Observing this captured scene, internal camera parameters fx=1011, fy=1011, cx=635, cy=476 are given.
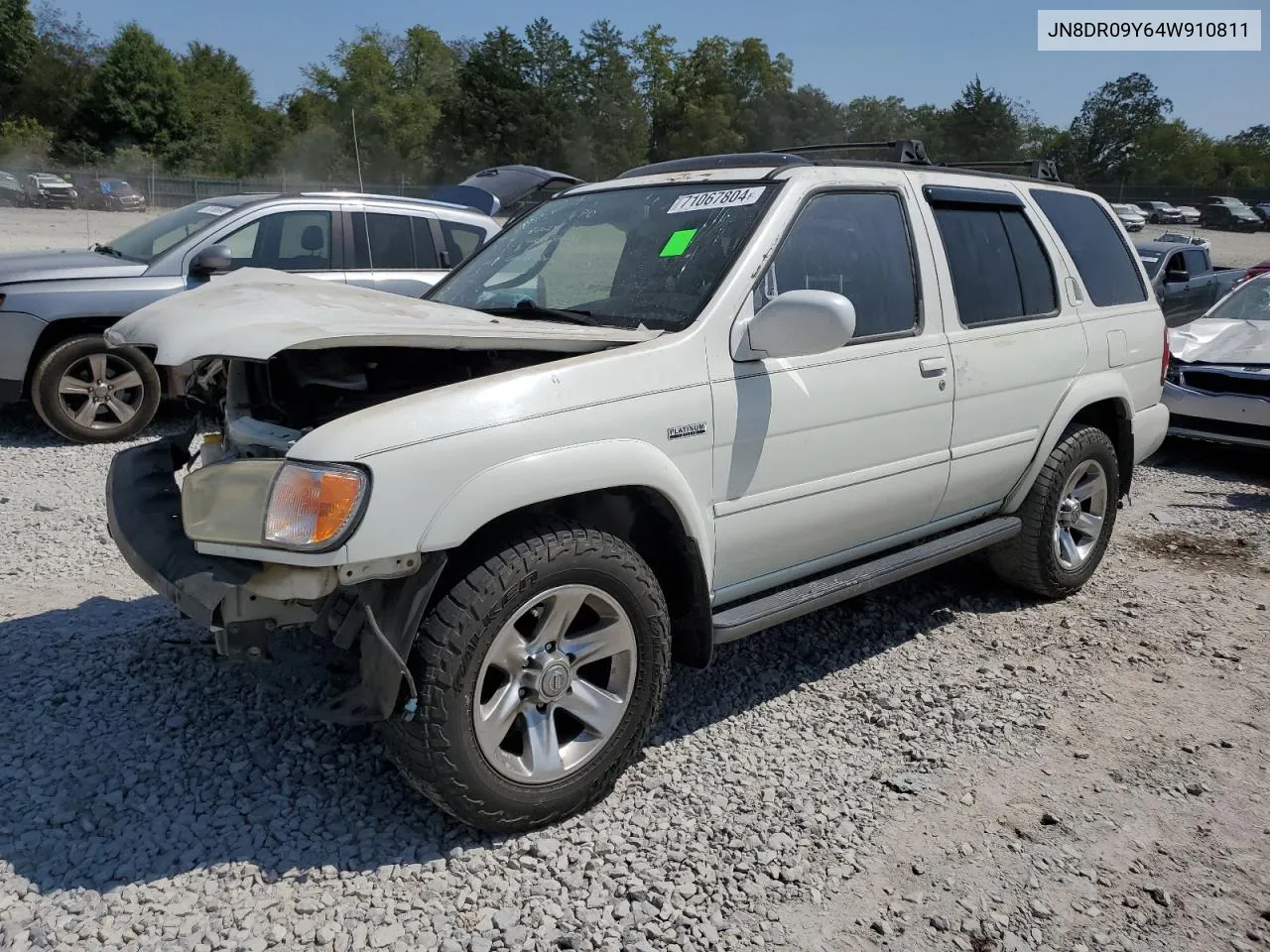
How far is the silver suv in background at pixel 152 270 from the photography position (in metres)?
7.03

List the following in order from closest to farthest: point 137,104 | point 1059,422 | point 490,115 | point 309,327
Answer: point 309,327 < point 1059,422 < point 490,115 < point 137,104

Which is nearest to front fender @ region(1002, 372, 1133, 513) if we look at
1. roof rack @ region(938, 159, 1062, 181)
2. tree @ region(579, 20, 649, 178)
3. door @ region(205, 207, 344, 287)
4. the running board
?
the running board

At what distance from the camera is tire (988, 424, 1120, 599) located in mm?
4695

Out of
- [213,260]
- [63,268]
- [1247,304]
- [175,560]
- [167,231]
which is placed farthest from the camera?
[1247,304]

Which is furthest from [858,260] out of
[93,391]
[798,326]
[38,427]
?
[38,427]

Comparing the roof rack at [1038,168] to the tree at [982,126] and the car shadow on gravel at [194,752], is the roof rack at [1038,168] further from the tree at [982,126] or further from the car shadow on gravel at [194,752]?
the tree at [982,126]

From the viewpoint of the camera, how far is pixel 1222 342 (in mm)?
8438

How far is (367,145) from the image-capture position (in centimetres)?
5069

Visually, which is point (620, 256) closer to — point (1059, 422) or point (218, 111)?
point (1059, 422)

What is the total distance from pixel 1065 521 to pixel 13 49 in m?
76.8

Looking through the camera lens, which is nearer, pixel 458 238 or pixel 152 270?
pixel 152 270

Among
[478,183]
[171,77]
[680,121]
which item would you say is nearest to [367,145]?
[171,77]

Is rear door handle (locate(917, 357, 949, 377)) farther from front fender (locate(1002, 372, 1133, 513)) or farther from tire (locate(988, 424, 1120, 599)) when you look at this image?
tire (locate(988, 424, 1120, 599))

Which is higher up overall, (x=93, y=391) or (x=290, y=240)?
(x=290, y=240)
